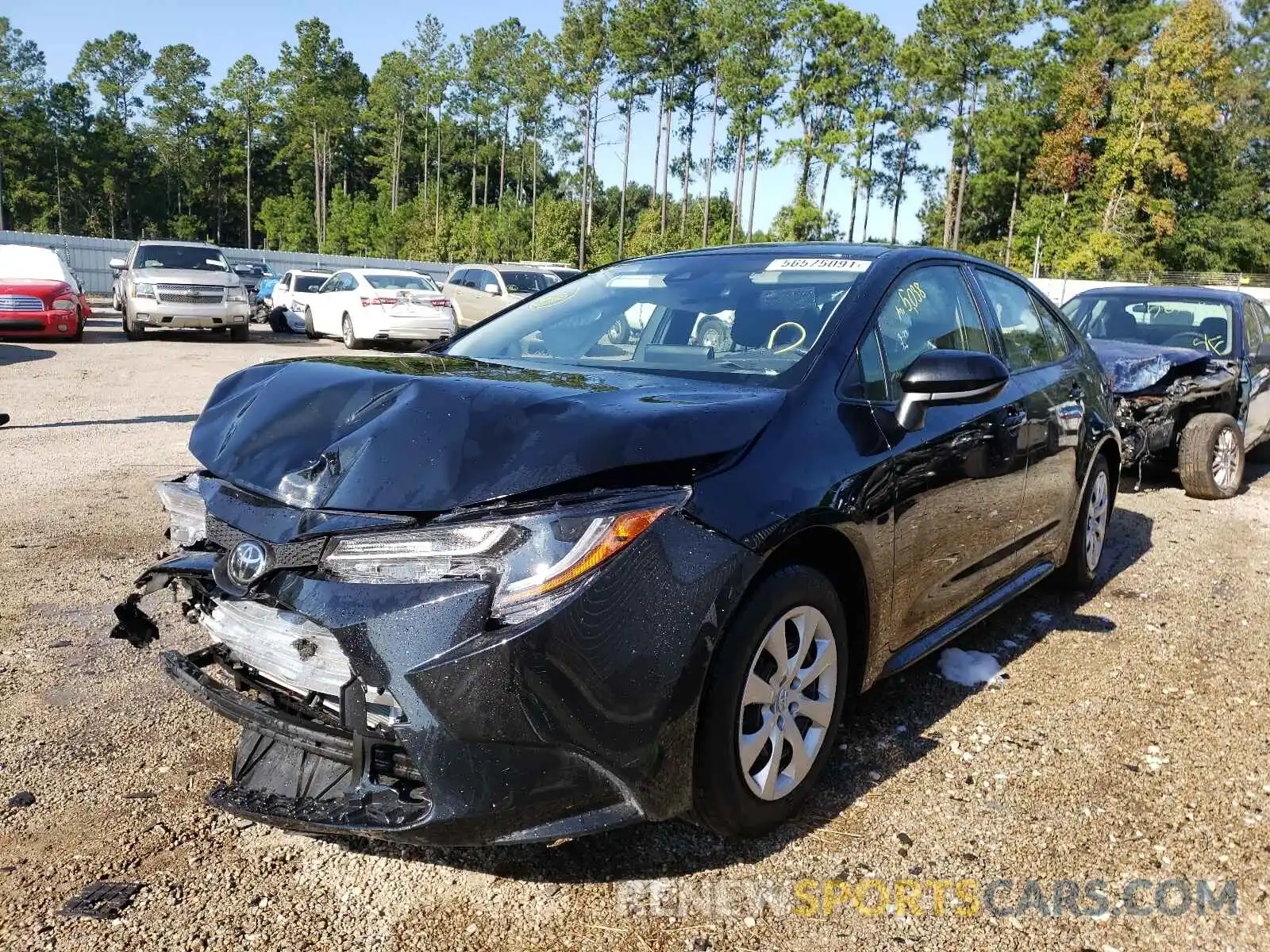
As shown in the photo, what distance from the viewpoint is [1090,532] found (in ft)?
15.5

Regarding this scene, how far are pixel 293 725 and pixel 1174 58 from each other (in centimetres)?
5615

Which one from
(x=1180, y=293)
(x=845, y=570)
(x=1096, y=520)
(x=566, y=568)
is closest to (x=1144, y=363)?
(x=1180, y=293)

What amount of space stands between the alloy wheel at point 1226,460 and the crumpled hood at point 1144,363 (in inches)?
21.6

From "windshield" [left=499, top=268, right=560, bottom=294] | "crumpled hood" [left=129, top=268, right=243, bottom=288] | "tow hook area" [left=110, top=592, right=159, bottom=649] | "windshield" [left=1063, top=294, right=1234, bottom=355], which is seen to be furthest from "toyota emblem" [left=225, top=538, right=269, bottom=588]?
"windshield" [left=499, top=268, right=560, bottom=294]

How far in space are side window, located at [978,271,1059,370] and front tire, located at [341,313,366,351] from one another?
14.7m

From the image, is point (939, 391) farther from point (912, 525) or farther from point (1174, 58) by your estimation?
point (1174, 58)

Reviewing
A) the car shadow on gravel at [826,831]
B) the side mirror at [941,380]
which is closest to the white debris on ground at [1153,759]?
the car shadow on gravel at [826,831]

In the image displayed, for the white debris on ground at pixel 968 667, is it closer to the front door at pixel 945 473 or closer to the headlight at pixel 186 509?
the front door at pixel 945 473

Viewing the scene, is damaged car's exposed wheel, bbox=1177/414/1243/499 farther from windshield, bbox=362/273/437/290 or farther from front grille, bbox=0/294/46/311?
front grille, bbox=0/294/46/311

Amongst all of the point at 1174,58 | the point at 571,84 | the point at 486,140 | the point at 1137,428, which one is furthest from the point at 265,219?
the point at 1137,428

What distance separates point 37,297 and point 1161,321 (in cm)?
1575

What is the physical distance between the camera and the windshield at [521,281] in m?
20.3

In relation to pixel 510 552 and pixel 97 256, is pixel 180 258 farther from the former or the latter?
pixel 97 256

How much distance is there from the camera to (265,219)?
8406 cm
